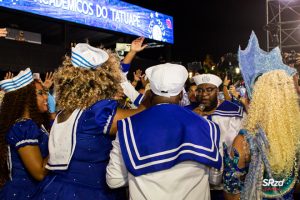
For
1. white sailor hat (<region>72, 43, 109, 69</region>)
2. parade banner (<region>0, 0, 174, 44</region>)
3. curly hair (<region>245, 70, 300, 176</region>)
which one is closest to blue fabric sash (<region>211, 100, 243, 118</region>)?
curly hair (<region>245, 70, 300, 176</region>)

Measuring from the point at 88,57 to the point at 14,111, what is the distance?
0.73 meters

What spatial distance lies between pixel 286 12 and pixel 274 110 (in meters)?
9.46

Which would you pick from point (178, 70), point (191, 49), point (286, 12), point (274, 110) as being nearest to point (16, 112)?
point (178, 70)

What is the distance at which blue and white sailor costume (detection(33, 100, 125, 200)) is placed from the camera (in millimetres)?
2141

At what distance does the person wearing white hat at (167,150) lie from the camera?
1.91 m

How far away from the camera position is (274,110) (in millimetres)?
2068

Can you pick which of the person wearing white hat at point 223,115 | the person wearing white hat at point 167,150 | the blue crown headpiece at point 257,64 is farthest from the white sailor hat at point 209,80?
the person wearing white hat at point 167,150

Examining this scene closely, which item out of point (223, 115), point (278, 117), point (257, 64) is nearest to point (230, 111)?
point (223, 115)

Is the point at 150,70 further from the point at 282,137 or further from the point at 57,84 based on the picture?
the point at 282,137

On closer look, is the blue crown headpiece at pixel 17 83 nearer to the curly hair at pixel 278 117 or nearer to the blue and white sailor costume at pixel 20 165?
the blue and white sailor costume at pixel 20 165

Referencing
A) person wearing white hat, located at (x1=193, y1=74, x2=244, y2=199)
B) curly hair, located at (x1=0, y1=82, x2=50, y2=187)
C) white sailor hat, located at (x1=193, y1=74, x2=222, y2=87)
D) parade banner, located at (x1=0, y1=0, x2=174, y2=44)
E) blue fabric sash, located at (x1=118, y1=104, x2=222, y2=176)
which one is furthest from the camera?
parade banner, located at (x1=0, y1=0, x2=174, y2=44)

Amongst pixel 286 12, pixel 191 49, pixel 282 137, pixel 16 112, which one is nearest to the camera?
pixel 282 137

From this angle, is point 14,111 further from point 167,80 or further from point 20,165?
point 167,80

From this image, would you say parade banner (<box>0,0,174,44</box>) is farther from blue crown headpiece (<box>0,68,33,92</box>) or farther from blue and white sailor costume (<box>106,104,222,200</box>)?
blue and white sailor costume (<box>106,104,222,200</box>)
